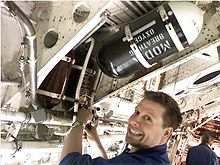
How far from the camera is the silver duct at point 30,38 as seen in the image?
5.26 ft

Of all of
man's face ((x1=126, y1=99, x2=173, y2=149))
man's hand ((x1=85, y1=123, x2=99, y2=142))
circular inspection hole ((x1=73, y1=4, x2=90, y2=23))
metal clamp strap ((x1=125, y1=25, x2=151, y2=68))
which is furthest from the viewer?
man's hand ((x1=85, y1=123, x2=99, y2=142))

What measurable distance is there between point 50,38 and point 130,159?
1.02 metres

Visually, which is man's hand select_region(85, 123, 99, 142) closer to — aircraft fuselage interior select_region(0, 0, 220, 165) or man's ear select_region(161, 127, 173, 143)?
aircraft fuselage interior select_region(0, 0, 220, 165)

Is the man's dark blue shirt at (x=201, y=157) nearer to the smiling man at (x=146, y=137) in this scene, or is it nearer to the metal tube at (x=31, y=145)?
the metal tube at (x=31, y=145)

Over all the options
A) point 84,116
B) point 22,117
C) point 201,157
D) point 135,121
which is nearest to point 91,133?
point 84,116

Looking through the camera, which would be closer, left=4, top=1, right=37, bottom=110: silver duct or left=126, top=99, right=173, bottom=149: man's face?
left=4, top=1, right=37, bottom=110: silver duct

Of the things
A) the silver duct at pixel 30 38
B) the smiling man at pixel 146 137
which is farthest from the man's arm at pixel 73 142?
the silver duct at pixel 30 38

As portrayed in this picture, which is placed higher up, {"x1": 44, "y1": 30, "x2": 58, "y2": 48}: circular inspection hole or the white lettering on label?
{"x1": 44, "y1": 30, "x2": 58, "y2": 48}: circular inspection hole

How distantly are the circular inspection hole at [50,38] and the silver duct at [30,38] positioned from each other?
0.91 ft

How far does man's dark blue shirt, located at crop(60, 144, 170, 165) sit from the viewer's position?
166 centimetres

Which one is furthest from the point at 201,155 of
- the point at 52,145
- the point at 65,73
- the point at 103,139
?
the point at 65,73

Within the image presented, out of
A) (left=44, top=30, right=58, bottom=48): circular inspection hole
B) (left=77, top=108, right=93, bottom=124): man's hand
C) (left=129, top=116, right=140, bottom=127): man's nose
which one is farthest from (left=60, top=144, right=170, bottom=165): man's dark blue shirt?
(left=44, top=30, right=58, bottom=48): circular inspection hole

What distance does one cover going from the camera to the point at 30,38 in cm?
178

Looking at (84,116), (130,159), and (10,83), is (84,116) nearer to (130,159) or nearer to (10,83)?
(10,83)
